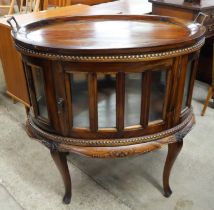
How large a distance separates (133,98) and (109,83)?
10 centimetres

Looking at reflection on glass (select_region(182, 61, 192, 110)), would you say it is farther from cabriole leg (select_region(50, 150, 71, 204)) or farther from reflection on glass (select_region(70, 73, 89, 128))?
cabriole leg (select_region(50, 150, 71, 204))

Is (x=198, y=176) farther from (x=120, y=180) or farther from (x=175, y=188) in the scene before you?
(x=120, y=180)

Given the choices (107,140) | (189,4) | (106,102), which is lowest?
(107,140)

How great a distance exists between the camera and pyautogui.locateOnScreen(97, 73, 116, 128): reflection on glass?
902 mm

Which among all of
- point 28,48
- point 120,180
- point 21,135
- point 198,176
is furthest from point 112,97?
point 21,135

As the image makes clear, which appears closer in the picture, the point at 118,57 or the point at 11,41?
the point at 118,57

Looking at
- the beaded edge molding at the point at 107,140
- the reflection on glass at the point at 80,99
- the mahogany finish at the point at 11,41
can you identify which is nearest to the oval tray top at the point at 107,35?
the reflection on glass at the point at 80,99

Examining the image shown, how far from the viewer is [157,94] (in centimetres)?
97

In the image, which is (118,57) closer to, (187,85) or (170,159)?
(187,85)

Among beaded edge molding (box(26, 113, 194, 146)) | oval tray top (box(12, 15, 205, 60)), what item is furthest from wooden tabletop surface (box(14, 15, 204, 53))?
beaded edge molding (box(26, 113, 194, 146))

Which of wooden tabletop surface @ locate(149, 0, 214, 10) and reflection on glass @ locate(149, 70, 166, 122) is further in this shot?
wooden tabletop surface @ locate(149, 0, 214, 10)

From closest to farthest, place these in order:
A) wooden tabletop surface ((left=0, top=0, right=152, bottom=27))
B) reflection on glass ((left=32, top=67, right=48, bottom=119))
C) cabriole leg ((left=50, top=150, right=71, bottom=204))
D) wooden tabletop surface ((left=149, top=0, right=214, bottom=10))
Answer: reflection on glass ((left=32, top=67, right=48, bottom=119))
cabriole leg ((left=50, top=150, right=71, bottom=204))
wooden tabletop surface ((left=149, top=0, right=214, bottom=10))
wooden tabletop surface ((left=0, top=0, right=152, bottom=27))

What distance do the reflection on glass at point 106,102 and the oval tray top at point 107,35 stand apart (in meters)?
0.12

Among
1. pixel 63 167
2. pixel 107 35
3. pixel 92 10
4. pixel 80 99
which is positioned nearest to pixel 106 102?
pixel 80 99
